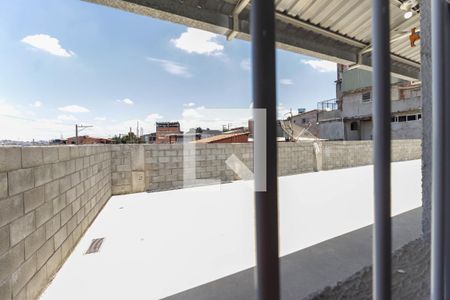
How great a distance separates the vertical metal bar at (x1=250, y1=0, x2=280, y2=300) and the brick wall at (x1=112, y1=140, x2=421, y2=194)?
12.9 feet

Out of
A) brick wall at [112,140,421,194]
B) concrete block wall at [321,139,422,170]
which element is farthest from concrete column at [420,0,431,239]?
concrete block wall at [321,139,422,170]

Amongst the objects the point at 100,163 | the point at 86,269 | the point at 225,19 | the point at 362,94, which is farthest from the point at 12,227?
the point at 362,94

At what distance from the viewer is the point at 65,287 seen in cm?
180

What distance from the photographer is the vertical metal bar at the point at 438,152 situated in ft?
2.85

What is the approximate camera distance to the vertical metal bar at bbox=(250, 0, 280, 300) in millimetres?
477

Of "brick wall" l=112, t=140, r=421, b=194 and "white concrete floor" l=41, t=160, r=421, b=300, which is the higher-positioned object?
"brick wall" l=112, t=140, r=421, b=194

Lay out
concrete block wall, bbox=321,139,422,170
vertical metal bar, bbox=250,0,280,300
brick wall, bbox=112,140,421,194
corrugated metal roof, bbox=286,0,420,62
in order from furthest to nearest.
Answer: concrete block wall, bbox=321,139,422,170
brick wall, bbox=112,140,421,194
corrugated metal roof, bbox=286,0,420,62
vertical metal bar, bbox=250,0,280,300

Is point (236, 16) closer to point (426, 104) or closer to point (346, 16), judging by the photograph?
point (346, 16)

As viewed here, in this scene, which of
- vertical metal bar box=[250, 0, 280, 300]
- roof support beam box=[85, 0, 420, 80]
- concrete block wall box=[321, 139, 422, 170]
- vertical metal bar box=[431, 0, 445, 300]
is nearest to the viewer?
vertical metal bar box=[250, 0, 280, 300]

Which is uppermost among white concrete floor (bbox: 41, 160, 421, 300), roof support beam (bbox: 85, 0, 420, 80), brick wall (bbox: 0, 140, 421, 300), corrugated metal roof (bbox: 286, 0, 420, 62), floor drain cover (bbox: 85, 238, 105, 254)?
corrugated metal roof (bbox: 286, 0, 420, 62)

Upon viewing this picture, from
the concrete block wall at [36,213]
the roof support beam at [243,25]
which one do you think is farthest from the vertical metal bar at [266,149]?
the roof support beam at [243,25]

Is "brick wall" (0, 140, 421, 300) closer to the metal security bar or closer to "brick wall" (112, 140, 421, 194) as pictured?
"brick wall" (112, 140, 421, 194)

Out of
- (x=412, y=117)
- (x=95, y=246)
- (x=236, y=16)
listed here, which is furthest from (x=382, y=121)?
(x=412, y=117)

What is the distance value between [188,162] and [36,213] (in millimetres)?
4350
